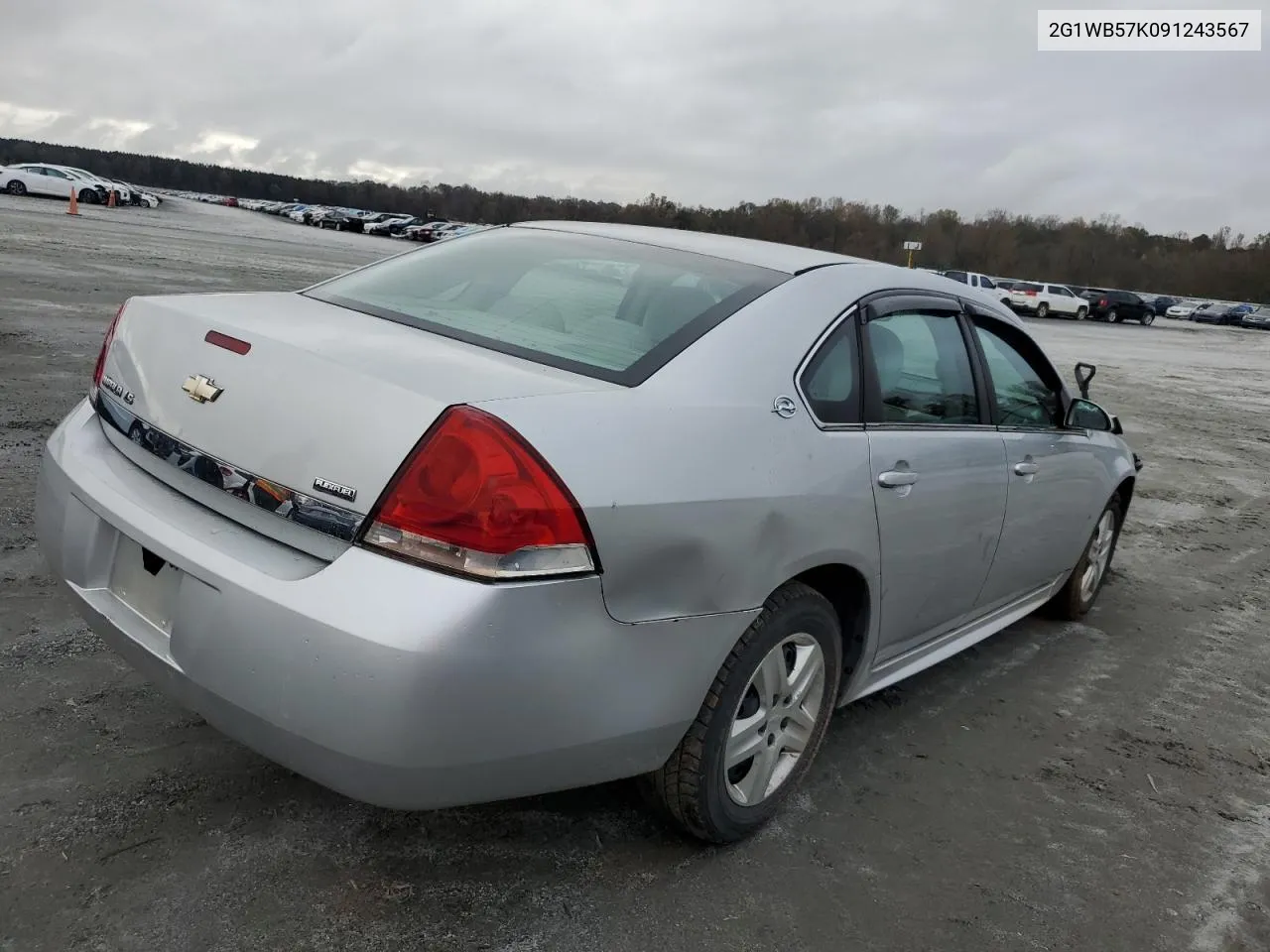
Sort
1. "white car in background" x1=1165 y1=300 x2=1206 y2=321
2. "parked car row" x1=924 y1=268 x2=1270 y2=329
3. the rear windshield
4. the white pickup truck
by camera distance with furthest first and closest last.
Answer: "white car in background" x1=1165 y1=300 x2=1206 y2=321 → the white pickup truck → "parked car row" x1=924 y1=268 x2=1270 y2=329 → the rear windshield

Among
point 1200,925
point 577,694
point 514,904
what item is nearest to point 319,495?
point 577,694

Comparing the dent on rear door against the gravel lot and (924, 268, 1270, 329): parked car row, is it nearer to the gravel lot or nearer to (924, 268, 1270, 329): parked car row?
the gravel lot

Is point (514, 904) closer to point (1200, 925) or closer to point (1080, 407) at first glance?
point (1200, 925)

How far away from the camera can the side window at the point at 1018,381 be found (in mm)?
3711

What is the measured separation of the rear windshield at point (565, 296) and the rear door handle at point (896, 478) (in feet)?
2.03

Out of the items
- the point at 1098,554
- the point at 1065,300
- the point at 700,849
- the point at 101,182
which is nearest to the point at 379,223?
the point at 101,182

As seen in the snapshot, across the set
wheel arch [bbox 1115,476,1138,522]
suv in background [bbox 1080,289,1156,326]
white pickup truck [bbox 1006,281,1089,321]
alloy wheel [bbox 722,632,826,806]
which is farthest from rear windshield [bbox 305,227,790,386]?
suv in background [bbox 1080,289,1156,326]

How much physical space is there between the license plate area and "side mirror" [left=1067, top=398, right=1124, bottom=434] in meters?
3.38

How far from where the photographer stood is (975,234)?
97.8 metres

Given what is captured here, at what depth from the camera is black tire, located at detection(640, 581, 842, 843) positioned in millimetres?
2465

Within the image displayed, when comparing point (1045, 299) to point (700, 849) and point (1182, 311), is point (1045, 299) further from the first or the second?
point (700, 849)

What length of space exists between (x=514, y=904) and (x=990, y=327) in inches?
105

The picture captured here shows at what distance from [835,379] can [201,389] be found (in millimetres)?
1616

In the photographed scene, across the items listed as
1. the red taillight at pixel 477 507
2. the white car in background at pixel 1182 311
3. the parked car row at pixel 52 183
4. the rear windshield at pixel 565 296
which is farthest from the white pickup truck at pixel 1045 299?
the red taillight at pixel 477 507
